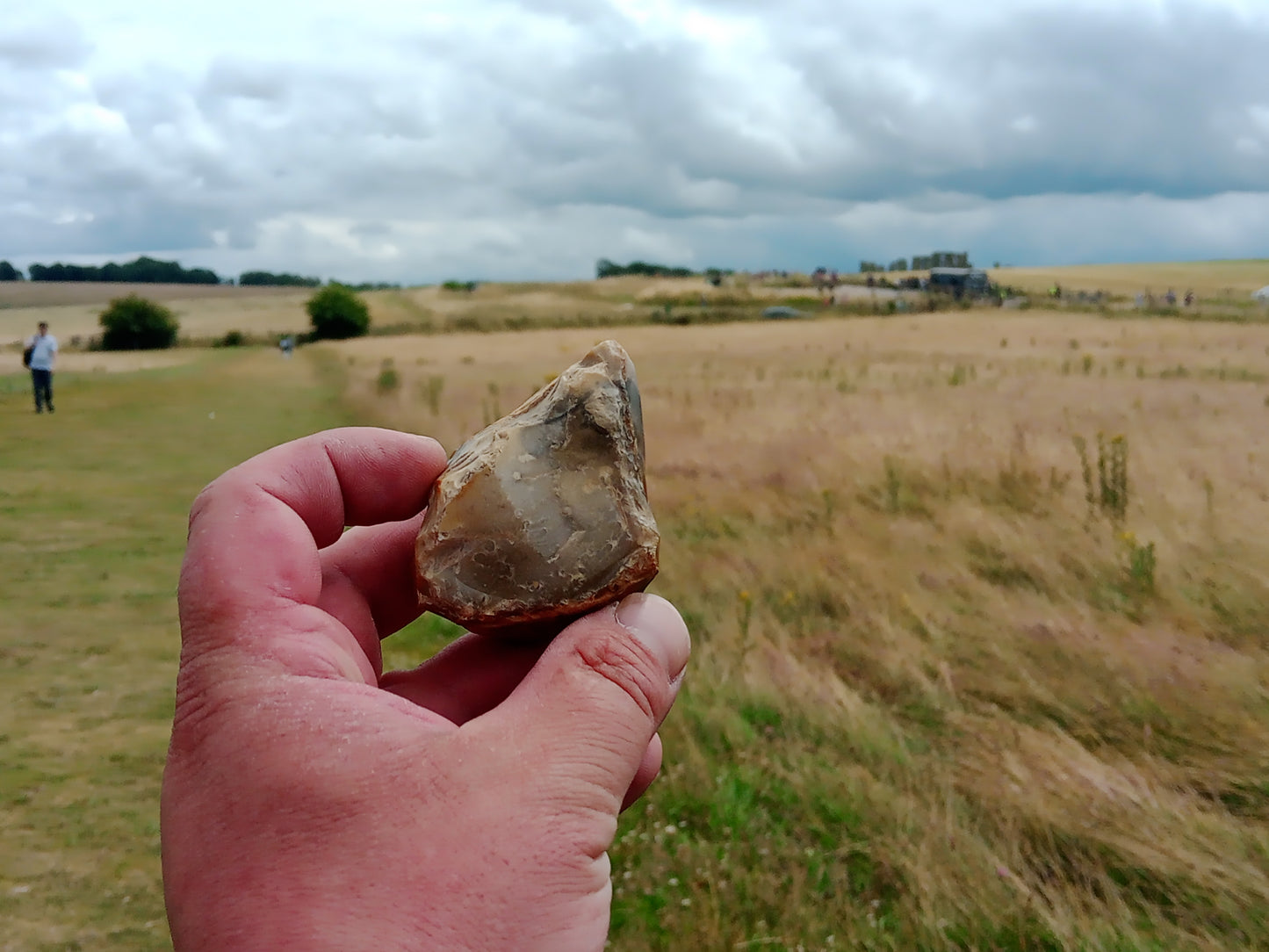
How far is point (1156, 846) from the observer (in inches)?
127

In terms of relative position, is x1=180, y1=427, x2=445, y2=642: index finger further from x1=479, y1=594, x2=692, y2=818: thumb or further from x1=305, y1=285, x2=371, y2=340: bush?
x1=305, y1=285, x2=371, y2=340: bush

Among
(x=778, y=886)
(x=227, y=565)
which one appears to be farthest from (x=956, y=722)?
(x=227, y=565)

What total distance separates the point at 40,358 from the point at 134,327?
4425 centimetres

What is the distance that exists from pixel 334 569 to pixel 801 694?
2.91m

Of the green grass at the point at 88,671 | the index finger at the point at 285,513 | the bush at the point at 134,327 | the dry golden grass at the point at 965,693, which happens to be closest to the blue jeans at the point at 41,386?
the green grass at the point at 88,671

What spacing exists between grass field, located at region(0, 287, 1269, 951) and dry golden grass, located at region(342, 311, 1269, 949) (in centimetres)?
2

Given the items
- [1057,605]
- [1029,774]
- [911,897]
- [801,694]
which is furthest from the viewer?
[1057,605]

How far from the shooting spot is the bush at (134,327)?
55.0 metres

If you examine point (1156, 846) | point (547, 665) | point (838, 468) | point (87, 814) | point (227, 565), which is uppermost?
point (227, 565)

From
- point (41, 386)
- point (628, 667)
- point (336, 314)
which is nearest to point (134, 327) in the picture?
point (336, 314)

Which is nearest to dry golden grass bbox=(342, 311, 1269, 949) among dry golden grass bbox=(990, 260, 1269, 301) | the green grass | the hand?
the hand

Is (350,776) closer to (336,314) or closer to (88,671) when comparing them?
(88,671)

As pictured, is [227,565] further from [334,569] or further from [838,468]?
[838,468]

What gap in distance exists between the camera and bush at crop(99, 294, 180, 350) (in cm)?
5497
